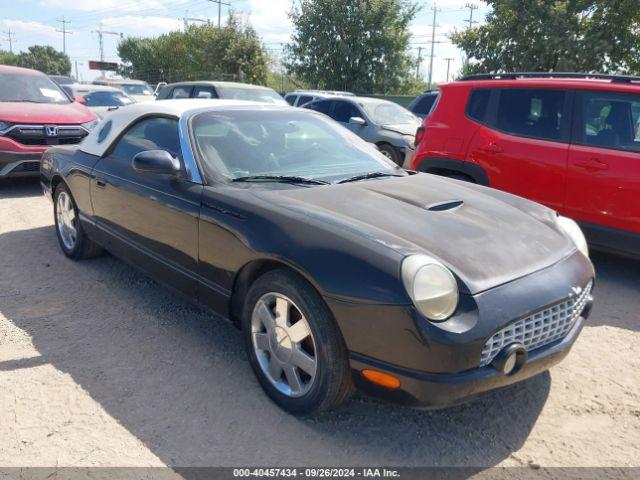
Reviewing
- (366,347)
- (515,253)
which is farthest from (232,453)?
(515,253)

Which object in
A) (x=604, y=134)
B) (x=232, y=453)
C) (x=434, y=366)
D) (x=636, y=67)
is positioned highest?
(x=636, y=67)

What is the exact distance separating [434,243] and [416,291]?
41 centimetres

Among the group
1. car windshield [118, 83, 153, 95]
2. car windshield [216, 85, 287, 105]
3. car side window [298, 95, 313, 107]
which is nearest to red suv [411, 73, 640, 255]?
car windshield [216, 85, 287, 105]

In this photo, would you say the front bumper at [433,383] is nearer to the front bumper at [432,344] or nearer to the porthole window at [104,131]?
the front bumper at [432,344]

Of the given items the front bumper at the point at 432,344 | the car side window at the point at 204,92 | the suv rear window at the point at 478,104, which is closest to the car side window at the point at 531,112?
the suv rear window at the point at 478,104

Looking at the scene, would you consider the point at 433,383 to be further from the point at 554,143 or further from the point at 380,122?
the point at 380,122

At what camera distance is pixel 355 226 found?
2.62 metres

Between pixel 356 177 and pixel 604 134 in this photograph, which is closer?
pixel 356 177

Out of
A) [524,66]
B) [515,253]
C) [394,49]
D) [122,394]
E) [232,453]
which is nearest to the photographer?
[232,453]

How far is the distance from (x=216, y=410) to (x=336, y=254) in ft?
3.51

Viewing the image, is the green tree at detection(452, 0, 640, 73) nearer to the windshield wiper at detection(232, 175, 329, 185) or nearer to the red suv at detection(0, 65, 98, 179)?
the red suv at detection(0, 65, 98, 179)

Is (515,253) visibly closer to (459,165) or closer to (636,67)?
(459,165)

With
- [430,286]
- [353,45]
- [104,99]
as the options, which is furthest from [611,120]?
[353,45]

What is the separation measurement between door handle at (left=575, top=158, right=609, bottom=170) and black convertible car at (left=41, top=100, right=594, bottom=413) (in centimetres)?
175
